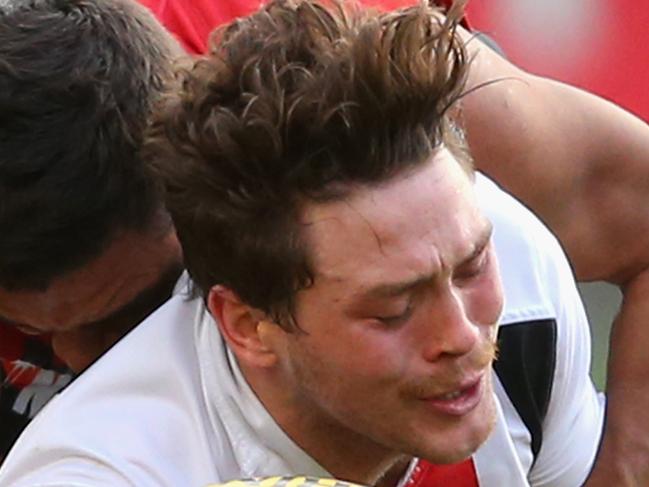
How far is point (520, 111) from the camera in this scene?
1.61 m

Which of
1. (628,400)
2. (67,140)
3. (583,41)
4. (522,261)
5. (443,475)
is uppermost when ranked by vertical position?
(67,140)

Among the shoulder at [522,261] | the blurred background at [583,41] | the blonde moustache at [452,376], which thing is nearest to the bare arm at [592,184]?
the shoulder at [522,261]

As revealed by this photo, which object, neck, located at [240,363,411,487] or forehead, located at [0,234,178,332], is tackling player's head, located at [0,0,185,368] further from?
neck, located at [240,363,411,487]

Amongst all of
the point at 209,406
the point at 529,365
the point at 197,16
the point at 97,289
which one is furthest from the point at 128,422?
the point at 197,16

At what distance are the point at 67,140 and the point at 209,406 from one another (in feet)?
0.82

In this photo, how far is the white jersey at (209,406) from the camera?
1.25 meters

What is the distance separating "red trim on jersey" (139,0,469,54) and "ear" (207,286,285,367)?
411 mm

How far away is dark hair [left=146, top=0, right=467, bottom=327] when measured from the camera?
120 centimetres

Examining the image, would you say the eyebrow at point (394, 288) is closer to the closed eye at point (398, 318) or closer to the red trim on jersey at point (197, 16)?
the closed eye at point (398, 318)

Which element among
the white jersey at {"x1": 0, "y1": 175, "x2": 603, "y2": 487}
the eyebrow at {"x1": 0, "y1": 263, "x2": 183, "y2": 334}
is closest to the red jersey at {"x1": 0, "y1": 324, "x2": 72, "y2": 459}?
the eyebrow at {"x1": 0, "y1": 263, "x2": 183, "y2": 334}

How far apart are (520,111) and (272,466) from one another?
19.7 inches

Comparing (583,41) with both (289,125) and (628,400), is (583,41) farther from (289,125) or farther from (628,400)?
(289,125)

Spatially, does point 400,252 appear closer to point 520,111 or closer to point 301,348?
point 301,348

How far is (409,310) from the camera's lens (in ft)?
3.88
